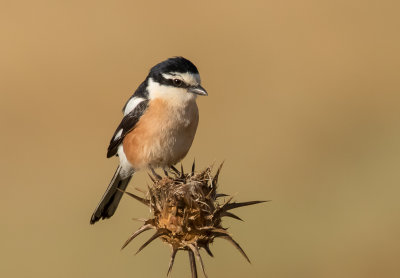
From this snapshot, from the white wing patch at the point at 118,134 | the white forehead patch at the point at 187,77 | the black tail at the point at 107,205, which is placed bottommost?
the black tail at the point at 107,205

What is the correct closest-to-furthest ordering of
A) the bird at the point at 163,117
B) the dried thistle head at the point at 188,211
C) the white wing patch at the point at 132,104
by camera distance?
the dried thistle head at the point at 188,211 < the bird at the point at 163,117 < the white wing patch at the point at 132,104

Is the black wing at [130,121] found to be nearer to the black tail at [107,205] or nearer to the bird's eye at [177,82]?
the black tail at [107,205]

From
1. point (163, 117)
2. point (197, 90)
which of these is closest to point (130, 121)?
point (163, 117)

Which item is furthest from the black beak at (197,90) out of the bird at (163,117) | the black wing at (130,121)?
the black wing at (130,121)

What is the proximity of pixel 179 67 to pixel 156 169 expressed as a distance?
141 cm

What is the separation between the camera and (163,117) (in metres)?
7.75

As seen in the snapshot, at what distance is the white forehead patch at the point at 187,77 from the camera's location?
7422 millimetres

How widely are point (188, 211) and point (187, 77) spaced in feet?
6.58

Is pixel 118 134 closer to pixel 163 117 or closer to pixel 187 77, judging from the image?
pixel 163 117

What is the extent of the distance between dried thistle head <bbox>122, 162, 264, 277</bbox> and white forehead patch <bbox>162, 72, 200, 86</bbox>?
63.4 inches

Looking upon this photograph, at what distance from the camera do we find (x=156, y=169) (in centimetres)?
820

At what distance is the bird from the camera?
753 centimetres

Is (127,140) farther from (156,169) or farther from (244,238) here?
(244,238)

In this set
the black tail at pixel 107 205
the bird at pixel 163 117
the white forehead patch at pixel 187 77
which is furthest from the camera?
the black tail at pixel 107 205
